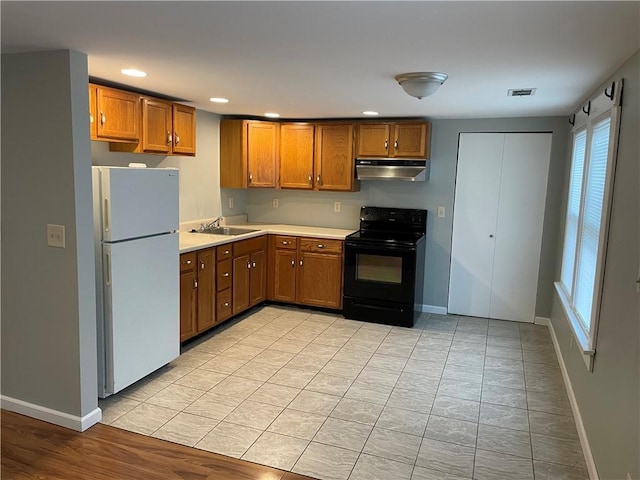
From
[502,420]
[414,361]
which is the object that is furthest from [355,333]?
[502,420]

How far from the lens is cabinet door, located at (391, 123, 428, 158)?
480 centimetres

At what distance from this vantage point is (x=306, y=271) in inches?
201

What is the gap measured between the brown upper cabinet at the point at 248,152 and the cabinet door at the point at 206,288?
1.34m

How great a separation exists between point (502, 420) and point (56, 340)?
8.90 ft

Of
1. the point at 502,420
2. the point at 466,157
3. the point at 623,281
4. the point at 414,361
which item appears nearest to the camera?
the point at 623,281

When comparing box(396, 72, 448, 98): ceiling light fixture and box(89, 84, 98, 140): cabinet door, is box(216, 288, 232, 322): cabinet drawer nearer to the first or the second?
box(89, 84, 98, 140): cabinet door

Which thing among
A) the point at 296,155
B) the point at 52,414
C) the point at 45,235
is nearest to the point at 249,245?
the point at 296,155

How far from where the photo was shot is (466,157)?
4.95 metres

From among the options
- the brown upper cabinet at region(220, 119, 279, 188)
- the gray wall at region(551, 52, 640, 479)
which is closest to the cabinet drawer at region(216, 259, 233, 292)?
the brown upper cabinet at region(220, 119, 279, 188)

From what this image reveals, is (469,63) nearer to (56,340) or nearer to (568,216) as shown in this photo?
(568,216)

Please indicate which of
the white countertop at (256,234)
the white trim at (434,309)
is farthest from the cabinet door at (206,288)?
the white trim at (434,309)

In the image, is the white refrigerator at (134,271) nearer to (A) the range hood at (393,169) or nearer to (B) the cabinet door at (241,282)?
(B) the cabinet door at (241,282)

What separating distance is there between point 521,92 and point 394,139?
5.71 ft

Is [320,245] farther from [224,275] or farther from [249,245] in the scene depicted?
[224,275]
